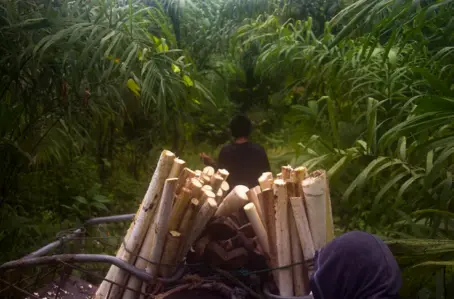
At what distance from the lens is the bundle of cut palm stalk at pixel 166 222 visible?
2133mm

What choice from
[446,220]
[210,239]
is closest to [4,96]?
[210,239]

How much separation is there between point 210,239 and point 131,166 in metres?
4.57

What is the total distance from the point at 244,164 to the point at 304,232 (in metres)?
1.65

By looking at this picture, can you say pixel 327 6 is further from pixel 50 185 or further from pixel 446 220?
pixel 446 220

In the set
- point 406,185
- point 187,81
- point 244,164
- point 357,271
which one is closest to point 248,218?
point 406,185

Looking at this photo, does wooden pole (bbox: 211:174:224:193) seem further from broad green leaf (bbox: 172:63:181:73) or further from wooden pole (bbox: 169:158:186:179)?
broad green leaf (bbox: 172:63:181:73)

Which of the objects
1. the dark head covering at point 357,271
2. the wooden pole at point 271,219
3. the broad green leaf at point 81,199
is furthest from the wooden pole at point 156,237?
the broad green leaf at point 81,199

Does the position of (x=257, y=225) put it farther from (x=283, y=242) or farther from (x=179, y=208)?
(x=179, y=208)

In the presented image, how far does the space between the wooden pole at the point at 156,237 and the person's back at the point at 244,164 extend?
4.90 ft

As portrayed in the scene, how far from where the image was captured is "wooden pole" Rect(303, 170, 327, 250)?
2066mm

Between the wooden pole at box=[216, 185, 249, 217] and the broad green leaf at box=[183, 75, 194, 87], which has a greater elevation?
the broad green leaf at box=[183, 75, 194, 87]

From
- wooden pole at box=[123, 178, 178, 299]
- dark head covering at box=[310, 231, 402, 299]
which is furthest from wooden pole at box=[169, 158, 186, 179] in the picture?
dark head covering at box=[310, 231, 402, 299]

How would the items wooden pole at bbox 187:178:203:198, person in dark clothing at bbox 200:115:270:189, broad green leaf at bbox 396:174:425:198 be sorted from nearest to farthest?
wooden pole at bbox 187:178:203:198 → broad green leaf at bbox 396:174:425:198 → person in dark clothing at bbox 200:115:270:189

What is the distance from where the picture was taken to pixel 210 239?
217 cm
